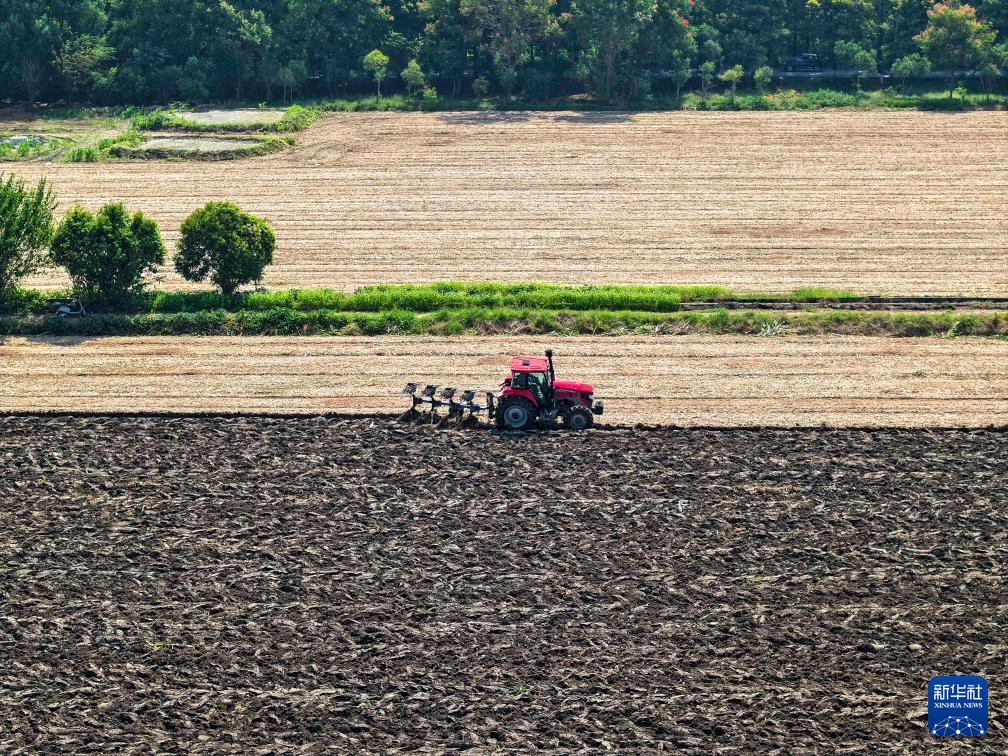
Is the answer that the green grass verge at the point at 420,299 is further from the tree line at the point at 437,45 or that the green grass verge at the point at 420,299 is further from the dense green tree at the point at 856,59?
the dense green tree at the point at 856,59

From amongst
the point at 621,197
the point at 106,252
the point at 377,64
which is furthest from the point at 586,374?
the point at 377,64

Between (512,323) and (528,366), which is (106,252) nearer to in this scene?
(512,323)

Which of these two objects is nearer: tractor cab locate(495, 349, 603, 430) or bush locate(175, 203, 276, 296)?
tractor cab locate(495, 349, 603, 430)

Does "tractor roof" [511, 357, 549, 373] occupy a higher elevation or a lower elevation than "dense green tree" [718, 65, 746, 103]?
lower

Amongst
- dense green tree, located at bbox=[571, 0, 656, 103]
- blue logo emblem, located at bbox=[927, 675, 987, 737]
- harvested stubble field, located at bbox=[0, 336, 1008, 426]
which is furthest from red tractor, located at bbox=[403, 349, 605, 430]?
dense green tree, located at bbox=[571, 0, 656, 103]

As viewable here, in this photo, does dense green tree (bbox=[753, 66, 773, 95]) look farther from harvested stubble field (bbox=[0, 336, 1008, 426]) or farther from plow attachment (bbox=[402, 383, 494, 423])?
plow attachment (bbox=[402, 383, 494, 423])

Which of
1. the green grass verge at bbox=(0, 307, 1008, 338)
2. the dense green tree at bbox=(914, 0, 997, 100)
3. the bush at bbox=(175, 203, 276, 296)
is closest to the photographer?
the green grass verge at bbox=(0, 307, 1008, 338)

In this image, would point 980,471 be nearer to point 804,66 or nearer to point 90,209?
point 90,209

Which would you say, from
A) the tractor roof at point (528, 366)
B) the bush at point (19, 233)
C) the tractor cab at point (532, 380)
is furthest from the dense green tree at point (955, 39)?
the bush at point (19, 233)

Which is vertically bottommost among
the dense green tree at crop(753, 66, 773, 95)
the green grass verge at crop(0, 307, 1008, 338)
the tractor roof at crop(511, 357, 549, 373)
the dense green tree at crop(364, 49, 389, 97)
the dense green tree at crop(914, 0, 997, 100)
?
the green grass verge at crop(0, 307, 1008, 338)
